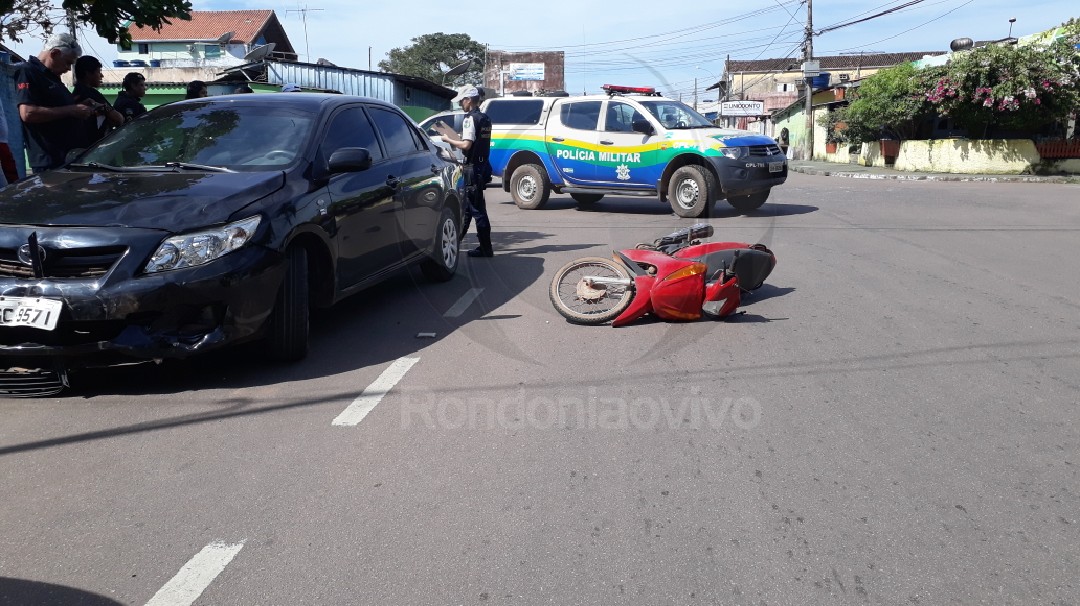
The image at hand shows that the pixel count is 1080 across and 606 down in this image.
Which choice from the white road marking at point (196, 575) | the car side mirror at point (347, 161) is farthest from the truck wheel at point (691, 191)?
the white road marking at point (196, 575)

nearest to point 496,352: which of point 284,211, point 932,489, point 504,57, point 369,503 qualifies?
point 284,211

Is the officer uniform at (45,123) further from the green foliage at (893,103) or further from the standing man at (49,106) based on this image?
the green foliage at (893,103)

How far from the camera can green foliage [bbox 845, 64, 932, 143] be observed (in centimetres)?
2744

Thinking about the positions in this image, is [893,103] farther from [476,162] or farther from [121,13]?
[121,13]

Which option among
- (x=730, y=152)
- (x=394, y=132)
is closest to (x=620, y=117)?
(x=730, y=152)

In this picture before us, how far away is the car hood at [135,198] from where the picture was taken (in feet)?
15.6

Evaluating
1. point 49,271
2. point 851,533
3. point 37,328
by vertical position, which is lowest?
point 851,533

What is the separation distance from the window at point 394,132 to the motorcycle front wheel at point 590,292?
1751mm

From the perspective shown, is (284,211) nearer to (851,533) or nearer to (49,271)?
(49,271)

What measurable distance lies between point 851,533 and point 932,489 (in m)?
0.60

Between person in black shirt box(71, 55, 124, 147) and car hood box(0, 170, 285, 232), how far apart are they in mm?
2603

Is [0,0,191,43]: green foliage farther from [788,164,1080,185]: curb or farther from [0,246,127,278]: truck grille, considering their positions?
[788,164,1080,185]: curb

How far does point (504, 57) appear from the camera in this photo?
78812mm

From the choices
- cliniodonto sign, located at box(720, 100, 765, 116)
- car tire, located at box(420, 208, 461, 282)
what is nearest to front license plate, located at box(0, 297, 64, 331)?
car tire, located at box(420, 208, 461, 282)
